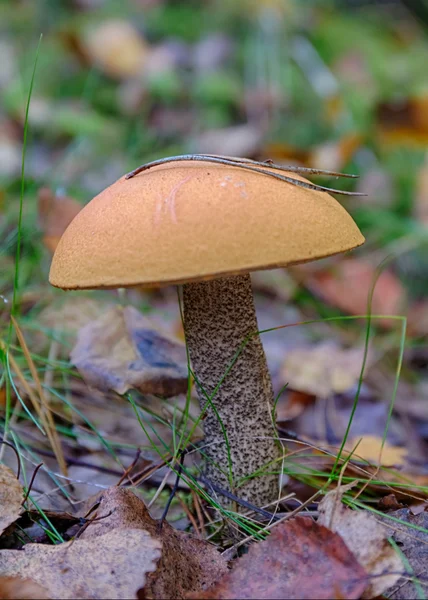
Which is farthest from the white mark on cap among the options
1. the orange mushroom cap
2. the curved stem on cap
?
the curved stem on cap

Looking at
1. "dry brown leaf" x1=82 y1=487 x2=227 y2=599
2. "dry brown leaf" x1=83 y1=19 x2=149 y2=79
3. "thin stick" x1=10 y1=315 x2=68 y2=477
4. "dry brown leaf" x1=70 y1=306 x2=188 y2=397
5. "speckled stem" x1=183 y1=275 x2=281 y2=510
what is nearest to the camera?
"dry brown leaf" x1=82 y1=487 x2=227 y2=599

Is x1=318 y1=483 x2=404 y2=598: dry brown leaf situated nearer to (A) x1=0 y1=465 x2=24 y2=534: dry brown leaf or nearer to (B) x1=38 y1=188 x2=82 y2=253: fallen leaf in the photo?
(A) x1=0 y1=465 x2=24 y2=534: dry brown leaf

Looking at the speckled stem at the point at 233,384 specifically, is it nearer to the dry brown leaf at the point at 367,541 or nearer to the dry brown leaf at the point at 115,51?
the dry brown leaf at the point at 367,541

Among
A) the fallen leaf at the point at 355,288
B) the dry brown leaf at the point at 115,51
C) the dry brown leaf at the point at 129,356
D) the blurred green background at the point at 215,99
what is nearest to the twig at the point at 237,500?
the dry brown leaf at the point at 129,356

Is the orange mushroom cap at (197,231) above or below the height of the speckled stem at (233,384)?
above

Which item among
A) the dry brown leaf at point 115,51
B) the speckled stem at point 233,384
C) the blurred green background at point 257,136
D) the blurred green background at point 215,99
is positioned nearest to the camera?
the speckled stem at point 233,384

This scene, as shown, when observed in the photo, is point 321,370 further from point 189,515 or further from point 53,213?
point 53,213

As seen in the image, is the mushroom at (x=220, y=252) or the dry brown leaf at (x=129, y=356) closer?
the mushroom at (x=220, y=252)

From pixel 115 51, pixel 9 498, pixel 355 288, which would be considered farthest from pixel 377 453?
pixel 115 51
